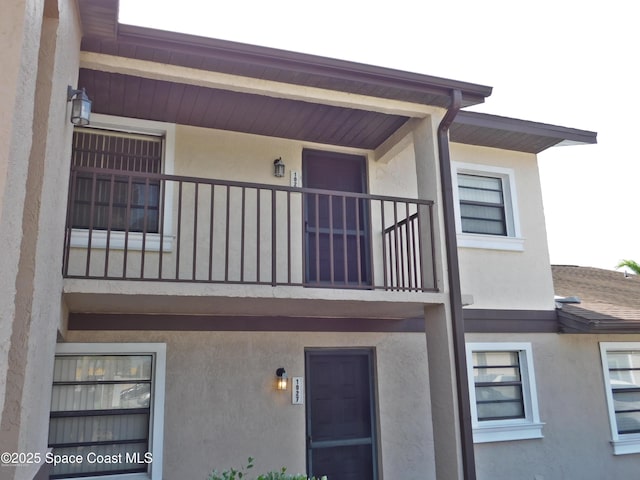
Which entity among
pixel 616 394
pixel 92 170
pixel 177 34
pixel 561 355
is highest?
pixel 177 34

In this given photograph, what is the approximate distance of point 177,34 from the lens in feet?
16.7

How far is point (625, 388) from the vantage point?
8.34 metres

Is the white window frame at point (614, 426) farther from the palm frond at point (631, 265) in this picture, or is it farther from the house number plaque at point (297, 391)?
the palm frond at point (631, 265)

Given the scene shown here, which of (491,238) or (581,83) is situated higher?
(581,83)

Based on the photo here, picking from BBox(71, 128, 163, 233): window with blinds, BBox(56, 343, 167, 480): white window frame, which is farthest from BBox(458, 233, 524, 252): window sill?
BBox(56, 343, 167, 480): white window frame

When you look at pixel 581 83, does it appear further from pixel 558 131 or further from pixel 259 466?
pixel 259 466

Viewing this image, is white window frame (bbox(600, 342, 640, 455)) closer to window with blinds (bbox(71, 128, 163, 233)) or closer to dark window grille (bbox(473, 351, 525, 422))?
dark window grille (bbox(473, 351, 525, 422))

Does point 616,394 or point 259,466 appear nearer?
point 259,466

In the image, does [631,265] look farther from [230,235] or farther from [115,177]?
[115,177]

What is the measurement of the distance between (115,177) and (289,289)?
2.67 meters

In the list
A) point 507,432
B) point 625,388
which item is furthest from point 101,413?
point 625,388

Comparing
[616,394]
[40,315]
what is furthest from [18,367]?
[616,394]

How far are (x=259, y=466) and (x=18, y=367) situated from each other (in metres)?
3.79

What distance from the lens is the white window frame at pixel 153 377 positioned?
5.88 metres
